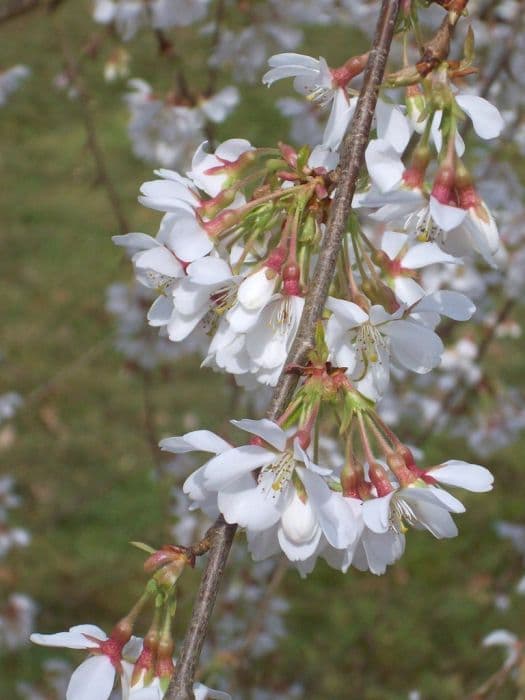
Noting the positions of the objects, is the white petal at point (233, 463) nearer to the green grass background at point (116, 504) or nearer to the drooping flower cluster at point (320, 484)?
the drooping flower cluster at point (320, 484)

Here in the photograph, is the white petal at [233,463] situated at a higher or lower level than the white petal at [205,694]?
higher

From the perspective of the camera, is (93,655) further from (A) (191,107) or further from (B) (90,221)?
(B) (90,221)

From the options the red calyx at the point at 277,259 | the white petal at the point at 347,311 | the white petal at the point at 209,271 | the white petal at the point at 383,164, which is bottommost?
the white petal at the point at 347,311

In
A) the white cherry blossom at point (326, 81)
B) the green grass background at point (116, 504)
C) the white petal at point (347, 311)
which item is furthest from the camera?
the green grass background at point (116, 504)

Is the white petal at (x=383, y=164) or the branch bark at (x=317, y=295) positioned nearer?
the branch bark at (x=317, y=295)

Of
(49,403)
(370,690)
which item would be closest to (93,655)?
(370,690)

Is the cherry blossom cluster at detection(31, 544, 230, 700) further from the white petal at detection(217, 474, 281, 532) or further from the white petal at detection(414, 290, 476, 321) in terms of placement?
the white petal at detection(414, 290, 476, 321)

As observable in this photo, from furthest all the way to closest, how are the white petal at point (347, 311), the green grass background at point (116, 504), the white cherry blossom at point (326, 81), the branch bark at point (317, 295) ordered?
1. the green grass background at point (116, 504)
2. the white cherry blossom at point (326, 81)
3. the white petal at point (347, 311)
4. the branch bark at point (317, 295)

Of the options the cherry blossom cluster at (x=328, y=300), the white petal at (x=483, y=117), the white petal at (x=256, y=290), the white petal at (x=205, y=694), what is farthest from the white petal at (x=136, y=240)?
the white petal at (x=205, y=694)

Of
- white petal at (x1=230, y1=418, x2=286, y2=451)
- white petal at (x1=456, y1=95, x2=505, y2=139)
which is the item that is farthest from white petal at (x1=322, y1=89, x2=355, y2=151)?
white petal at (x1=230, y1=418, x2=286, y2=451)
